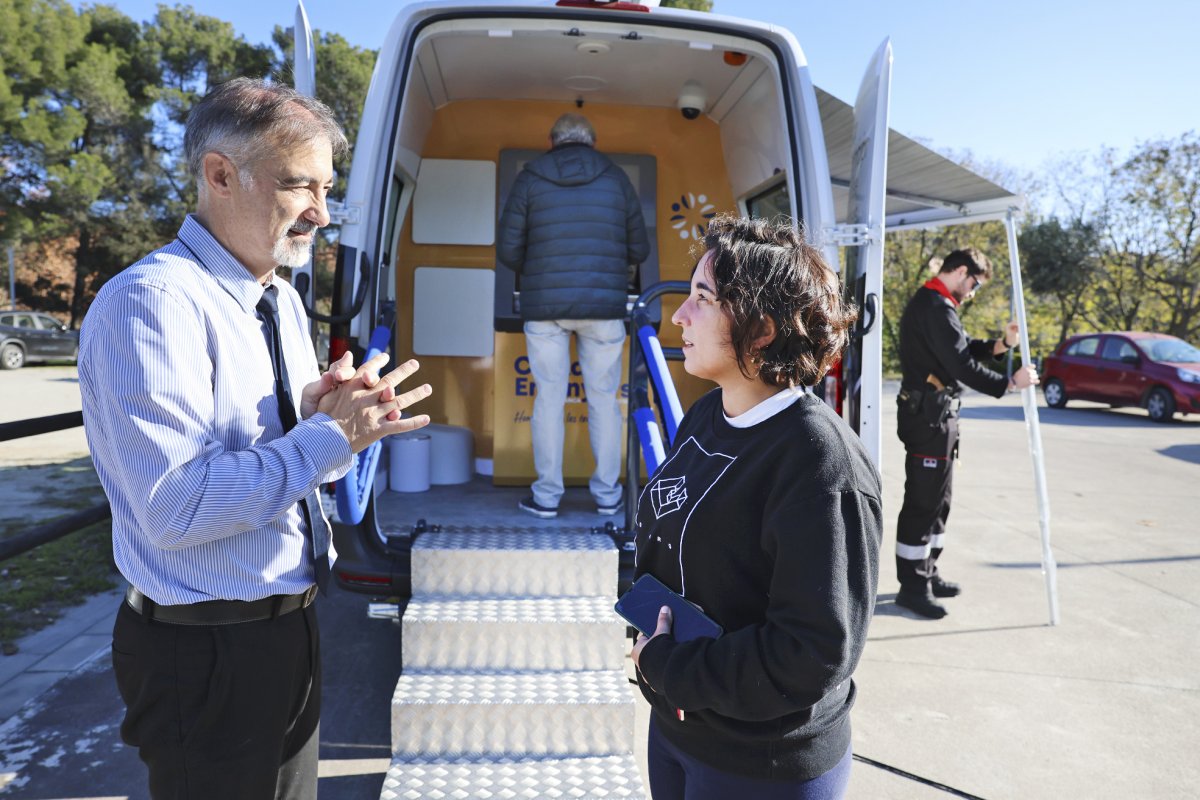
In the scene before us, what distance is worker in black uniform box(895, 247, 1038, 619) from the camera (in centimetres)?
440

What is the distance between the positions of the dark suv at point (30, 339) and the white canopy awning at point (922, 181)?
22.2 metres

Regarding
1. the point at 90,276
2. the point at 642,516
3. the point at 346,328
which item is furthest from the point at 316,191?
the point at 90,276

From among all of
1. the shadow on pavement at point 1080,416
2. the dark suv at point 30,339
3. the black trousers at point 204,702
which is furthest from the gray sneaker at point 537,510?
the dark suv at point 30,339

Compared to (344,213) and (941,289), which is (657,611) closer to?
(344,213)

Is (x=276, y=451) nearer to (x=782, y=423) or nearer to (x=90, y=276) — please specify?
(x=782, y=423)

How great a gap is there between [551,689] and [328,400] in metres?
1.62

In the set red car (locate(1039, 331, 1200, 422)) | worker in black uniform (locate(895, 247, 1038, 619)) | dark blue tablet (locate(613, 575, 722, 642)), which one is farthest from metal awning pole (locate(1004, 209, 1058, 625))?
red car (locate(1039, 331, 1200, 422))

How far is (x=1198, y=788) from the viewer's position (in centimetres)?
287

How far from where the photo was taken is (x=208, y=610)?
61.1 inches

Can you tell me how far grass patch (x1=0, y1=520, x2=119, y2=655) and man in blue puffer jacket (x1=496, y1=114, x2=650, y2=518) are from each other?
2.58 m

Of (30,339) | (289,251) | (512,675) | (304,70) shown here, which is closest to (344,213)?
(304,70)

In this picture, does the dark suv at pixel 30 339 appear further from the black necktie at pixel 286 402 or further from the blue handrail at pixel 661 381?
the black necktie at pixel 286 402

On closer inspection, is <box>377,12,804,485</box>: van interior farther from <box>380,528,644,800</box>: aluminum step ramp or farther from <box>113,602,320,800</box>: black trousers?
<box>113,602,320,800</box>: black trousers

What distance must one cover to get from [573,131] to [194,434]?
9.67ft
